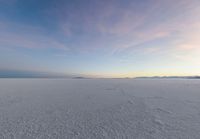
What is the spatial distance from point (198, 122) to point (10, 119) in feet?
17.9

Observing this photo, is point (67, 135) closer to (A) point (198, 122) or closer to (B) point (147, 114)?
(B) point (147, 114)

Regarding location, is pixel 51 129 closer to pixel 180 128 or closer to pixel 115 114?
pixel 115 114

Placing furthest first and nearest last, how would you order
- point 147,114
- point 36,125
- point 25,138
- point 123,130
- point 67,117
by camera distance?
point 147,114, point 67,117, point 36,125, point 123,130, point 25,138

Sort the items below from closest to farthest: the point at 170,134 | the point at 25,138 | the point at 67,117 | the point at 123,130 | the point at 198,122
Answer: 1. the point at 25,138
2. the point at 170,134
3. the point at 123,130
4. the point at 198,122
5. the point at 67,117

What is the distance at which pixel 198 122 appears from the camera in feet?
10.6

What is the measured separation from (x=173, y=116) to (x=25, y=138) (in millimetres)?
4196

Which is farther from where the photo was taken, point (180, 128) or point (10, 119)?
point (10, 119)

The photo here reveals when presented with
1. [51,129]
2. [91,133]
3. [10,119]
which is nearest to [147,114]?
[91,133]

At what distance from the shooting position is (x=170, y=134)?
103 inches

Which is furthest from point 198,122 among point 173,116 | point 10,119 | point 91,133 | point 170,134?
point 10,119

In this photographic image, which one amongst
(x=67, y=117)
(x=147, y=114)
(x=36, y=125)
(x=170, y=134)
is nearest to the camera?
(x=170, y=134)

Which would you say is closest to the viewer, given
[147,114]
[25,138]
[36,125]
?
[25,138]

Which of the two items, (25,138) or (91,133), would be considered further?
(91,133)

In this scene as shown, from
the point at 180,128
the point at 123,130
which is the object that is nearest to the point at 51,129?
the point at 123,130
